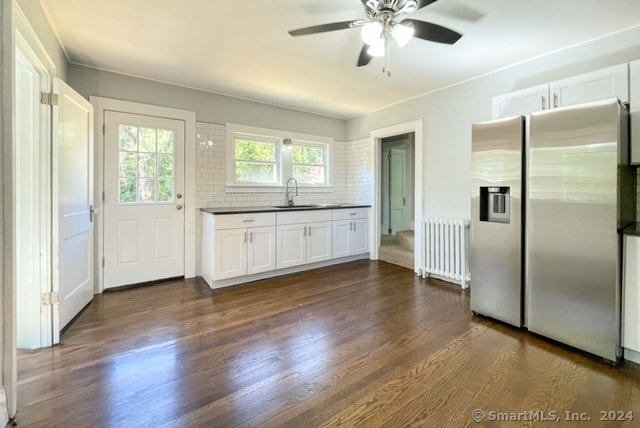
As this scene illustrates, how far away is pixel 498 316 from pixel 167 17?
3.53 meters

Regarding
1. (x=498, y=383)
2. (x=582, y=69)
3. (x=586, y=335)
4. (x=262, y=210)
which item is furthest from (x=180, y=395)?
(x=582, y=69)

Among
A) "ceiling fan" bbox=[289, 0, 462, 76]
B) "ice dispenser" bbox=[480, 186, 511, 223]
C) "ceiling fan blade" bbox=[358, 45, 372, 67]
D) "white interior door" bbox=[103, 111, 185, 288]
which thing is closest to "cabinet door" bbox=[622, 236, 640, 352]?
"ice dispenser" bbox=[480, 186, 511, 223]

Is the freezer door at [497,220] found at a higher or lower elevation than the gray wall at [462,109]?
lower

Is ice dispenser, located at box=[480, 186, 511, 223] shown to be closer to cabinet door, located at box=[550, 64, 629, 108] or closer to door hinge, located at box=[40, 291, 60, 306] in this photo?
cabinet door, located at box=[550, 64, 629, 108]

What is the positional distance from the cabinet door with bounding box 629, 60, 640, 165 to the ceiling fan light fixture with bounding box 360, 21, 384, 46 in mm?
1853

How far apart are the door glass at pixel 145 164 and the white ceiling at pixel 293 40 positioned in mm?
664

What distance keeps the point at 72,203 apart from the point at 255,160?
7.59 ft

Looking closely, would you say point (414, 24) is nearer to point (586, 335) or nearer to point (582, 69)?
point (582, 69)

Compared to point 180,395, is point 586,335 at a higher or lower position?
higher

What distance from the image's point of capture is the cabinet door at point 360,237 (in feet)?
15.7

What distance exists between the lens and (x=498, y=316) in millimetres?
2537

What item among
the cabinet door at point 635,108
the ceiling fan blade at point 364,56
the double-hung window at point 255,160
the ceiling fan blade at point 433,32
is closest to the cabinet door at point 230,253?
the double-hung window at point 255,160

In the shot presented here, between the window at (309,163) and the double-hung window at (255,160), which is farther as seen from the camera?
the window at (309,163)

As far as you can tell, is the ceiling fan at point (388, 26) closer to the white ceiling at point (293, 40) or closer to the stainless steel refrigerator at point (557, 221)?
the white ceiling at point (293, 40)
